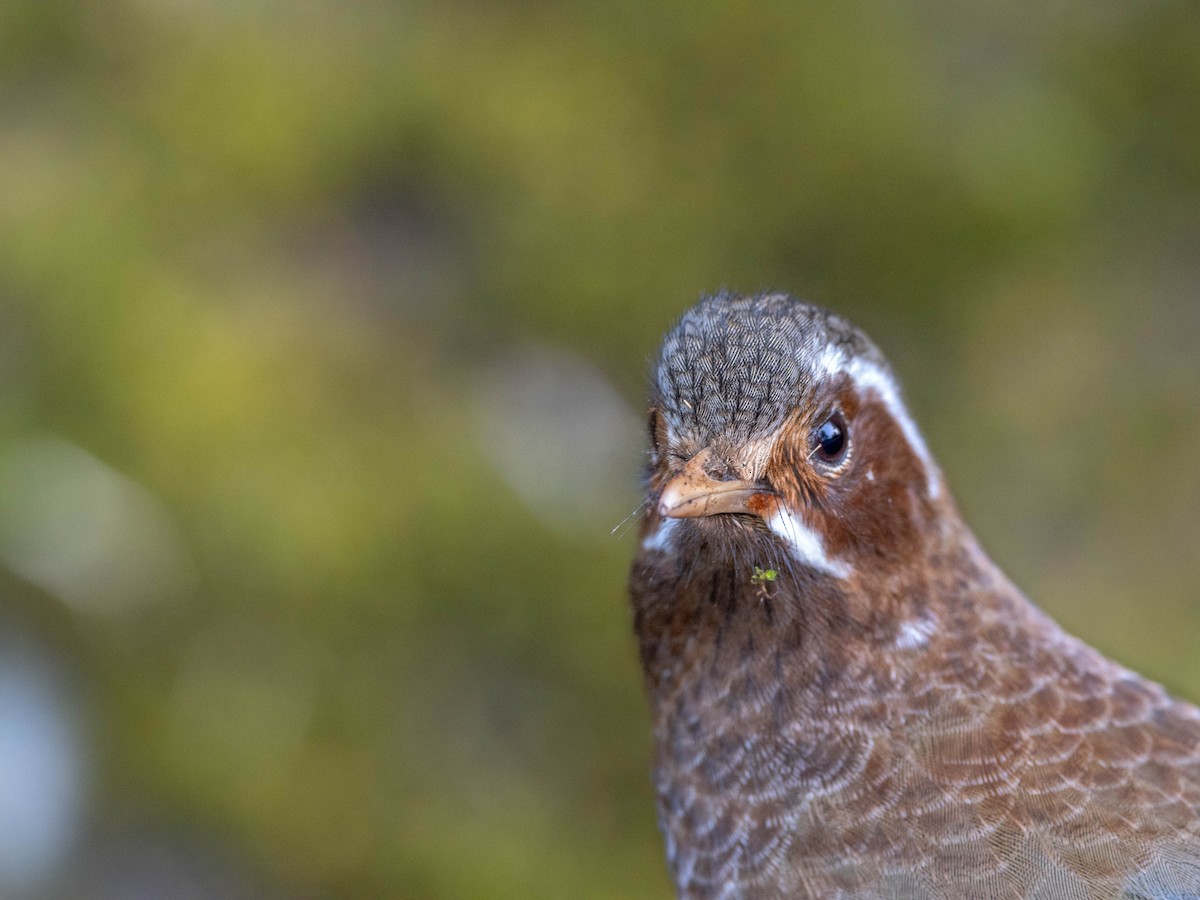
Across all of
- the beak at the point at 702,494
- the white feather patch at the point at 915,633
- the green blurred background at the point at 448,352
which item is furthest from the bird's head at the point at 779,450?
the green blurred background at the point at 448,352

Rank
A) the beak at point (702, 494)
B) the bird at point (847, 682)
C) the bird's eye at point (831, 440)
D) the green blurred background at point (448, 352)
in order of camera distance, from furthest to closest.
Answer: the green blurred background at point (448, 352), the bird's eye at point (831, 440), the bird at point (847, 682), the beak at point (702, 494)

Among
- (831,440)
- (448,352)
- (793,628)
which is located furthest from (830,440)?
(448,352)

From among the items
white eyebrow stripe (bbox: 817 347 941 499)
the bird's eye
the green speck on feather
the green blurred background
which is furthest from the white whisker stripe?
the green blurred background

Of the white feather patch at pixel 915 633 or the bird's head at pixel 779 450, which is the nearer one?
the bird's head at pixel 779 450

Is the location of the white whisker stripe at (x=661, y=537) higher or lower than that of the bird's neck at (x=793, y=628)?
higher

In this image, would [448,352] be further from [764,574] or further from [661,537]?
[764,574]

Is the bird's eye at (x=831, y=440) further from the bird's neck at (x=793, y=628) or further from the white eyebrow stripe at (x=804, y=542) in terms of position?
the bird's neck at (x=793, y=628)

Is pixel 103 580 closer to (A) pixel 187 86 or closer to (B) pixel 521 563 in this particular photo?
(B) pixel 521 563

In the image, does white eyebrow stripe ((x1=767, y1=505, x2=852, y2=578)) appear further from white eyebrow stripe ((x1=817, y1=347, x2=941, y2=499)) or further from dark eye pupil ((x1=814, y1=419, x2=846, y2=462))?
white eyebrow stripe ((x1=817, y1=347, x2=941, y2=499))
